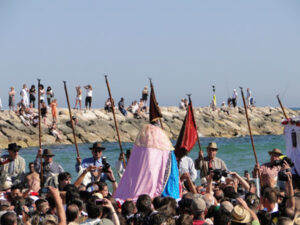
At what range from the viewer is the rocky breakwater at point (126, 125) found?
38.3 m

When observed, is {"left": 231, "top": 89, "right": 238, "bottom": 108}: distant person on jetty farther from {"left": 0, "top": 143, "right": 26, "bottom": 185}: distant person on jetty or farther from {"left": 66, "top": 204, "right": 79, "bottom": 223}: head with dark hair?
{"left": 66, "top": 204, "right": 79, "bottom": 223}: head with dark hair

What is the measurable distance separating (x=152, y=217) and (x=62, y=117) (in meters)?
35.0

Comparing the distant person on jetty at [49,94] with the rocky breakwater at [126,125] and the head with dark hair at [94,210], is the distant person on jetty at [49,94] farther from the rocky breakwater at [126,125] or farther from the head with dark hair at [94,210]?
the head with dark hair at [94,210]

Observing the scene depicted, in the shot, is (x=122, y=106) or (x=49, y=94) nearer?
(x=49, y=94)

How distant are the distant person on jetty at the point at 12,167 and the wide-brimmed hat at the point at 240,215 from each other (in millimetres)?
5862

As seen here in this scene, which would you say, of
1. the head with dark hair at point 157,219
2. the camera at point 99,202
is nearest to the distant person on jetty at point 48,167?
the camera at point 99,202

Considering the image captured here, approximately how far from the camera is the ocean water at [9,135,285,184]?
106 feet

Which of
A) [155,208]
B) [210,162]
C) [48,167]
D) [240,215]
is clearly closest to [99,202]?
[155,208]

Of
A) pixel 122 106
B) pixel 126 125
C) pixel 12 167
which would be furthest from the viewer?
pixel 126 125

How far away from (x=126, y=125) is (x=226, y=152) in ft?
23.8

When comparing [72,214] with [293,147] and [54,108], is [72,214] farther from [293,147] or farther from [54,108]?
[54,108]

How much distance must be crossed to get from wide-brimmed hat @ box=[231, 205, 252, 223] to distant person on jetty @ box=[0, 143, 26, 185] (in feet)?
19.2

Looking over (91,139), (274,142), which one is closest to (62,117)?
(91,139)

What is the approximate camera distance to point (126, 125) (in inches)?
1762
